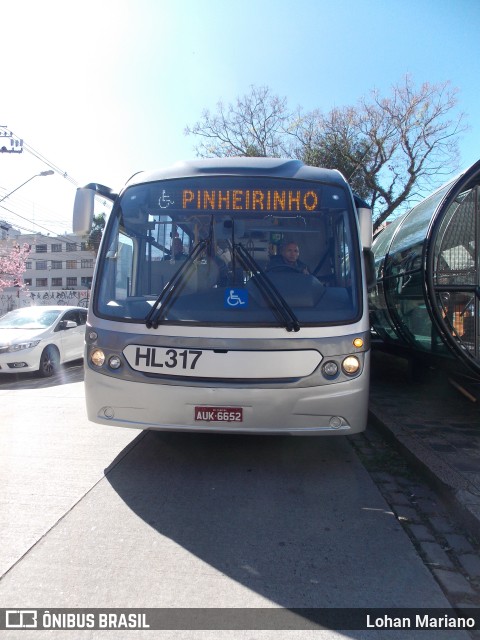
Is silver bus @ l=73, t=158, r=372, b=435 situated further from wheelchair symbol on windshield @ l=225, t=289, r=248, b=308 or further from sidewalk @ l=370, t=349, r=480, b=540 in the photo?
sidewalk @ l=370, t=349, r=480, b=540

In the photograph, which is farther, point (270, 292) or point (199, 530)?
point (270, 292)

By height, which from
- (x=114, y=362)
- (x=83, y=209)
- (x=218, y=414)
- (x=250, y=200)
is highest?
(x=250, y=200)

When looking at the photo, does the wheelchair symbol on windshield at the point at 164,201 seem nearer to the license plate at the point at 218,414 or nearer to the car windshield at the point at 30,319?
the license plate at the point at 218,414

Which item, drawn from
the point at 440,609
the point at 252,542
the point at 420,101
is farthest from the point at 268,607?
the point at 420,101

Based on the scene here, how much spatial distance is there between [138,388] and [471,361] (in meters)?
3.52

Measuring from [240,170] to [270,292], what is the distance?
136 centimetres

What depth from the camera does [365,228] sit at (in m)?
5.03

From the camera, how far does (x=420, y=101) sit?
67.2 feet

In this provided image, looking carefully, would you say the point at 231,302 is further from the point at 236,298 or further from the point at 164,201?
the point at 164,201

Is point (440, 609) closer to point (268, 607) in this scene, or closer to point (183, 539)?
point (268, 607)

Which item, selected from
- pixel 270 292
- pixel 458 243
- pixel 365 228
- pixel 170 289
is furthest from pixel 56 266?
pixel 270 292

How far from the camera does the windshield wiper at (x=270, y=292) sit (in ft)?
14.1

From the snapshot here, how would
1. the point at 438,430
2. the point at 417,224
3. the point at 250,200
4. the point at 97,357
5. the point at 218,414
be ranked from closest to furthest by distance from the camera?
the point at 218,414, the point at 97,357, the point at 250,200, the point at 438,430, the point at 417,224

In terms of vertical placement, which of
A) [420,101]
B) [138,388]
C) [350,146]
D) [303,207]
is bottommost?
[138,388]
